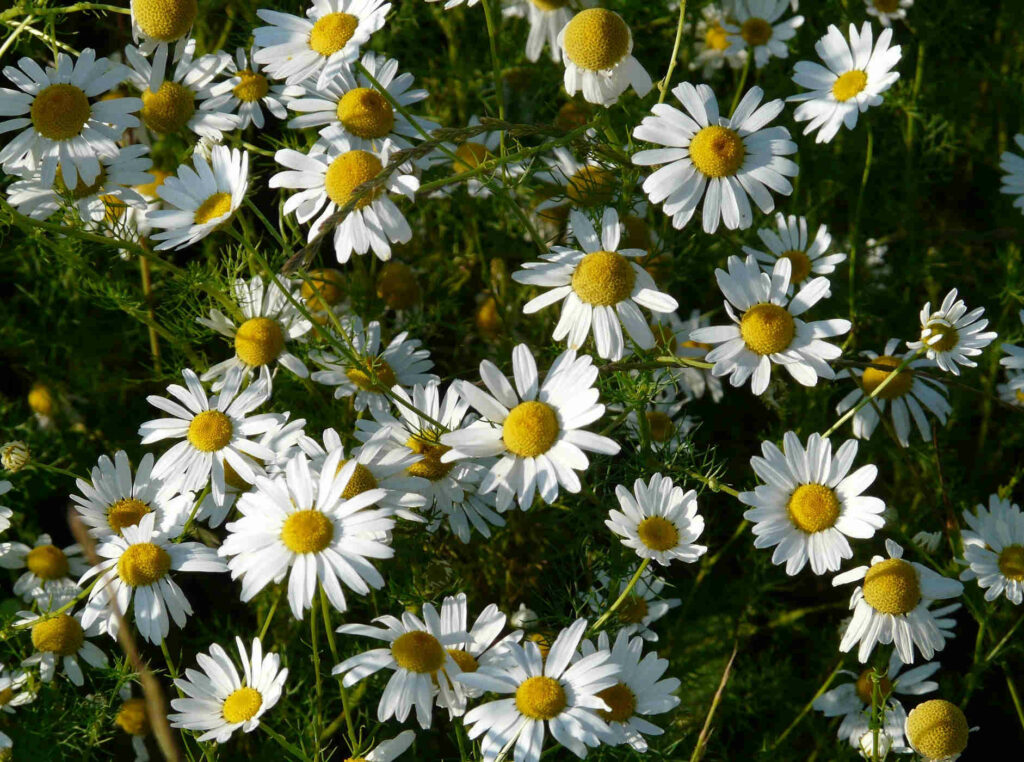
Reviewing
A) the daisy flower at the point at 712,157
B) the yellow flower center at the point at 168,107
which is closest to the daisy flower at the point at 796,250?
the daisy flower at the point at 712,157

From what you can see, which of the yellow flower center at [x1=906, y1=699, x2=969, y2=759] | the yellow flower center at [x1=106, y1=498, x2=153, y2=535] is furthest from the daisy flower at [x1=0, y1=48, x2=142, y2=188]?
the yellow flower center at [x1=906, y1=699, x2=969, y2=759]

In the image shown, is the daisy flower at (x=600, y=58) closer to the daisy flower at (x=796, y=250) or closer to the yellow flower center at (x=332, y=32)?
the yellow flower center at (x=332, y=32)

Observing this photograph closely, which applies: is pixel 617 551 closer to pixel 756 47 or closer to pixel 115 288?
pixel 115 288

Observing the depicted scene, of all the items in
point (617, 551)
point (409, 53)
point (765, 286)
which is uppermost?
point (409, 53)

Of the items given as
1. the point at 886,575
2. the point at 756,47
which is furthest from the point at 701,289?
the point at 886,575

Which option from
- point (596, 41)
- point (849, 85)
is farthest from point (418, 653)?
point (849, 85)

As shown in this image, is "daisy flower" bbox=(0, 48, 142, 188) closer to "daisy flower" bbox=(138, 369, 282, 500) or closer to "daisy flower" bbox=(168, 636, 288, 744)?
"daisy flower" bbox=(138, 369, 282, 500)
